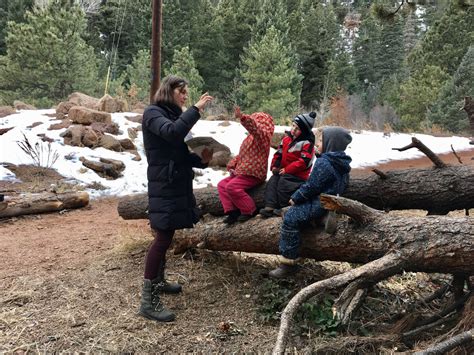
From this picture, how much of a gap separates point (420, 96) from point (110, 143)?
20.5 meters

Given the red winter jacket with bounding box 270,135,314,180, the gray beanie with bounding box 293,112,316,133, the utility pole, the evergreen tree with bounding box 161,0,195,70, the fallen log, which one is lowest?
the fallen log

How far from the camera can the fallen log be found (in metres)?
6.93

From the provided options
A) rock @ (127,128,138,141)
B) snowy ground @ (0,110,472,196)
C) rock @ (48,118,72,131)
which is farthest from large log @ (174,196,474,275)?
rock @ (48,118,72,131)

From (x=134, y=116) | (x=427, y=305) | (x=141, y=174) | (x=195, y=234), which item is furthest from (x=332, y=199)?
(x=134, y=116)

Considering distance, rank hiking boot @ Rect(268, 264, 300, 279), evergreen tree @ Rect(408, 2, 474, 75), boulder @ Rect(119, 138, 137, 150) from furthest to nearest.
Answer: evergreen tree @ Rect(408, 2, 474, 75)
boulder @ Rect(119, 138, 137, 150)
hiking boot @ Rect(268, 264, 300, 279)

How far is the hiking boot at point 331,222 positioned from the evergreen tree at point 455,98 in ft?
69.3

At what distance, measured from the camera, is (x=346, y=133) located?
3.59 m

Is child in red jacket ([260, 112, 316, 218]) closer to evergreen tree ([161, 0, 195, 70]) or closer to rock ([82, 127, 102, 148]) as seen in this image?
rock ([82, 127, 102, 148])

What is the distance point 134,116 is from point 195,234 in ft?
31.0

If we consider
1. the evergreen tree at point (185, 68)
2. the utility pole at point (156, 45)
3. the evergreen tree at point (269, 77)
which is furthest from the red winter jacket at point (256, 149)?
the evergreen tree at point (185, 68)

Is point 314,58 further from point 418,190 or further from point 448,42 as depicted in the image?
point 418,190

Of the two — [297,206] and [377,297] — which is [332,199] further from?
[377,297]

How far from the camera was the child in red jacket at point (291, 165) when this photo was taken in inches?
154

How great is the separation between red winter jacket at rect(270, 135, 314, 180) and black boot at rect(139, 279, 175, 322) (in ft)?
5.29
